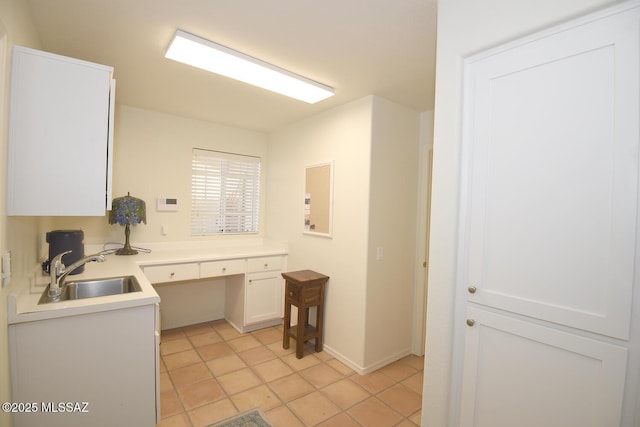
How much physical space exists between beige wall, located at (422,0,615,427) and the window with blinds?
298cm

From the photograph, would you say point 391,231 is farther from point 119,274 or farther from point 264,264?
point 119,274

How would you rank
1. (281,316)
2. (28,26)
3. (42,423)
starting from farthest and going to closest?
(281,316) < (28,26) < (42,423)

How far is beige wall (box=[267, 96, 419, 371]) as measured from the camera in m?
2.70

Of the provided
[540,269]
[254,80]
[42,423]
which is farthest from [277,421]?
[254,80]

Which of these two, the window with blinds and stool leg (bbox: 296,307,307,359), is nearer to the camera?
stool leg (bbox: 296,307,307,359)

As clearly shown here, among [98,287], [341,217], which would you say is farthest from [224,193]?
[98,287]

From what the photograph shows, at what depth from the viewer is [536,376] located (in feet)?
3.94

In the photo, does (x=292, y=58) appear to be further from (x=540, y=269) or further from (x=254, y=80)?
(x=540, y=269)

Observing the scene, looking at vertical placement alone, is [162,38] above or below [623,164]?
above

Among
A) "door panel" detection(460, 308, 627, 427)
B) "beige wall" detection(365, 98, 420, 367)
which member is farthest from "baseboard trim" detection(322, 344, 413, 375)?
"door panel" detection(460, 308, 627, 427)

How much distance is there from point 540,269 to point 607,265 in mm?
202

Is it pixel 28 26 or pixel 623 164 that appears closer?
pixel 623 164

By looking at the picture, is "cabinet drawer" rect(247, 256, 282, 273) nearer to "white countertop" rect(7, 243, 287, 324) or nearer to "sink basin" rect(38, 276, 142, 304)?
"white countertop" rect(7, 243, 287, 324)

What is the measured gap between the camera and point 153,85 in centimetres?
259
